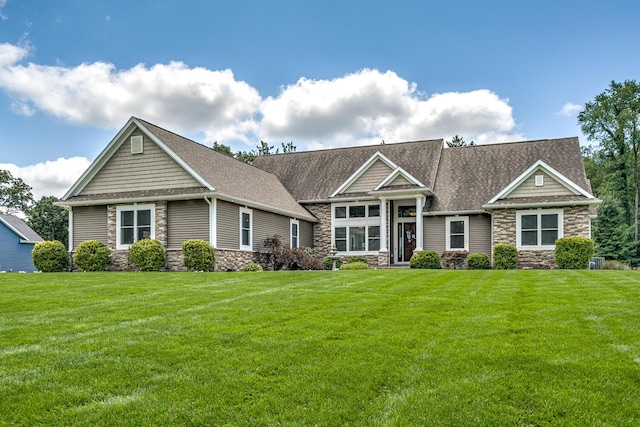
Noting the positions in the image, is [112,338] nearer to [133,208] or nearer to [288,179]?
[133,208]

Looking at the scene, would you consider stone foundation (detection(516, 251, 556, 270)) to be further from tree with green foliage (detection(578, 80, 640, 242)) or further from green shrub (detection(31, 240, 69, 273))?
tree with green foliage (detection(578, 80, 640, 242))

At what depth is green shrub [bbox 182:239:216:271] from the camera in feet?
62.7

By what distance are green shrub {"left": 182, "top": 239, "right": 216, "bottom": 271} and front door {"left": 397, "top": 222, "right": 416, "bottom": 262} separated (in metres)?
9.78

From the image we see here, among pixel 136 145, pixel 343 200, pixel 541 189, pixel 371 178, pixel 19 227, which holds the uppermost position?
pixel 136 145

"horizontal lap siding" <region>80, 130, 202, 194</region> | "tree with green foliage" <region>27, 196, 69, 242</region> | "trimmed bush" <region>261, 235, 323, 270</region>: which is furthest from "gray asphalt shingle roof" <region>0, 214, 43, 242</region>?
"trimmed bush" <region>261, 235, 323, 270</region>

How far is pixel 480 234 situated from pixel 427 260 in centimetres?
298

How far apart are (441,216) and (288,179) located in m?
8.71

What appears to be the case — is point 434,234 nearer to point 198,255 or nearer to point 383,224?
point 383,224

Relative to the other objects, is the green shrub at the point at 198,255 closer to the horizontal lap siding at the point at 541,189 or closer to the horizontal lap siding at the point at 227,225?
the horizontal lap siding at the point at 227,225

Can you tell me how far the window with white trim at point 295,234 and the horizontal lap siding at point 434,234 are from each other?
5688mm

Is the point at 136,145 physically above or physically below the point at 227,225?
above

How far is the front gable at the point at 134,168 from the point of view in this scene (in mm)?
20703

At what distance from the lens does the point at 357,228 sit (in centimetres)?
2564

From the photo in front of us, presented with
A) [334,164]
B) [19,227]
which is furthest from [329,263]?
[19,227]
